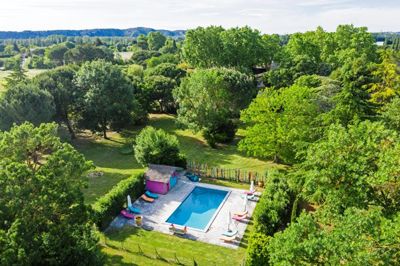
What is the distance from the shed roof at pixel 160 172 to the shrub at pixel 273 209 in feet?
33.5

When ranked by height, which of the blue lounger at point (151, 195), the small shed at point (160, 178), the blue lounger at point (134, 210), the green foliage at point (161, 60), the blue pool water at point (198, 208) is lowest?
the blue pool water at point (198, 208)

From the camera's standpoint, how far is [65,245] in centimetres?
1530

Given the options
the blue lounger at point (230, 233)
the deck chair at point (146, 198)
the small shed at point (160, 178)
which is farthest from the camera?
the small shed at point (160, 178)

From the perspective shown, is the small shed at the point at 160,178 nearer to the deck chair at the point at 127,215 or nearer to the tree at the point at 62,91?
the deck chair at the point at 127,215

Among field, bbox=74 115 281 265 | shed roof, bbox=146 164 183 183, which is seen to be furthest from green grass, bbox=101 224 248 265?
shed roof, bbox=146 164 183 183

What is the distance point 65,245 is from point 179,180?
1912 centimetres

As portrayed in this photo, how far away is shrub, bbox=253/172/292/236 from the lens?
861 inches

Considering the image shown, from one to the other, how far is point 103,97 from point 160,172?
16947mm

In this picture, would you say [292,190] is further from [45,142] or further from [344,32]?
[344,32]

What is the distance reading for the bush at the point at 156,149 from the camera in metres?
32.4

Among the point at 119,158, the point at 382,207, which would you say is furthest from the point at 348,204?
the point at 119,158

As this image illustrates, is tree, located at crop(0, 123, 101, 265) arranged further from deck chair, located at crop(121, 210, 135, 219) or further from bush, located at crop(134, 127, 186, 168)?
bush, located at crop(134, 127, 186, 168)

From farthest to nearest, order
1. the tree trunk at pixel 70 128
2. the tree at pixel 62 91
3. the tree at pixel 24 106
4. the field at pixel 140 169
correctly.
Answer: the tree trunk at pixel 70 128 < the tree at pixel 62 91 < the tree at pixel 24 106 < the field at pixel 140 169

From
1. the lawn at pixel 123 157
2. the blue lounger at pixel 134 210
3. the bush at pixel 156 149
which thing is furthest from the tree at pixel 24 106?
the blue lounger at pixel 134 210
